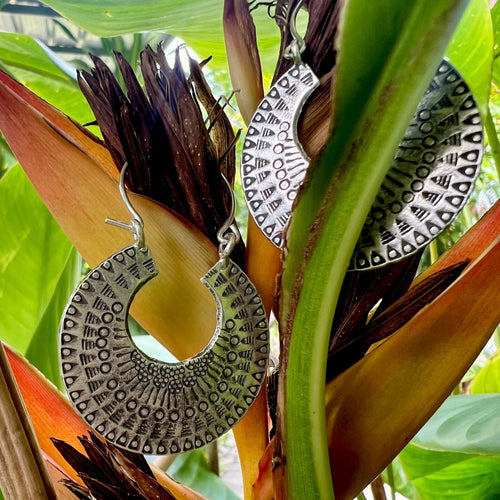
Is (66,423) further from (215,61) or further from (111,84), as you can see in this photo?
(215,61)

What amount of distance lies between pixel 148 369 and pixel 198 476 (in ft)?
1.48

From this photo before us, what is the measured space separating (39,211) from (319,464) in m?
0.41

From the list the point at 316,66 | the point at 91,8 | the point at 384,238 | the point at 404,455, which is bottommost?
the point at 404,455

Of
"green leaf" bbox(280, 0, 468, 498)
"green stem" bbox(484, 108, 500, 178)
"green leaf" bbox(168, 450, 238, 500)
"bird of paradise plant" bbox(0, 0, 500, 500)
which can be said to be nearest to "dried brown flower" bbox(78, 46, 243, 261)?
"bird of paradise plant" bbox(0, 0, 500, 500)

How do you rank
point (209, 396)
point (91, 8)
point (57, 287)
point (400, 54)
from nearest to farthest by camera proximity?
point (400, 54) < point (209, 396) < point (91, 8) < point (57, 287)

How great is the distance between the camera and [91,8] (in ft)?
1.45

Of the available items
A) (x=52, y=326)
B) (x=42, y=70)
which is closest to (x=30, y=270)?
(x=52, y=326)

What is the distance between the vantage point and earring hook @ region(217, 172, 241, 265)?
30cm

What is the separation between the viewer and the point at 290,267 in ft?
0.71

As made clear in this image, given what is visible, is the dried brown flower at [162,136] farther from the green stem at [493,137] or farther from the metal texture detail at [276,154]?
the green stem at [493,137]

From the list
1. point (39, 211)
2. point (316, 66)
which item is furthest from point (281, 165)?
point (39, 211)

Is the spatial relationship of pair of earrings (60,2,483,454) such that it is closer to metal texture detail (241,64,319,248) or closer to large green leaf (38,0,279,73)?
metal texture detail (241,64,319,248)

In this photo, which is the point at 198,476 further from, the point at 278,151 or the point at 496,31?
the point at 496,31

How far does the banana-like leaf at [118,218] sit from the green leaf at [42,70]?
16 cm
